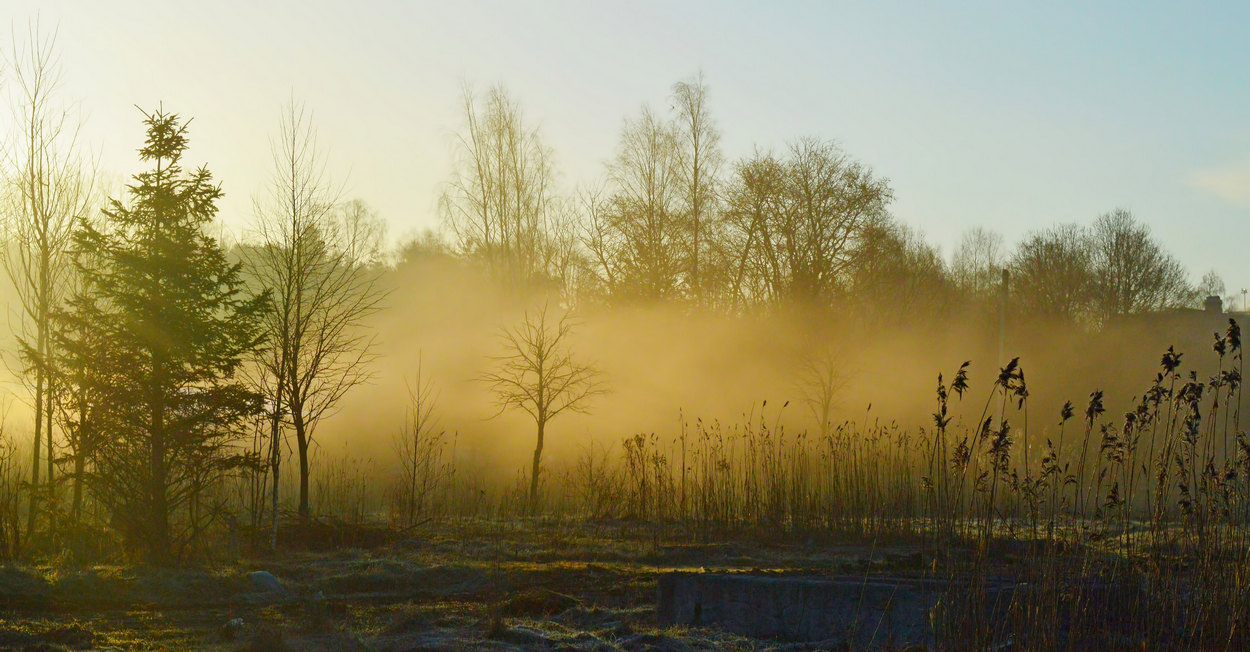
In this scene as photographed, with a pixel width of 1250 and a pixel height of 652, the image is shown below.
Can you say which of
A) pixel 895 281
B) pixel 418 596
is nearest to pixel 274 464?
pixel 418 596

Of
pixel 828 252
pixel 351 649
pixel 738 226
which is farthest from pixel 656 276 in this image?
pixel 351 649

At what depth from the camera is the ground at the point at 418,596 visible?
8.65m

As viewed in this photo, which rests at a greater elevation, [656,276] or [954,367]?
[656,276]

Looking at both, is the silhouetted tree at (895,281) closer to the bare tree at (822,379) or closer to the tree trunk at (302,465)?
the bare tree at (822,379)

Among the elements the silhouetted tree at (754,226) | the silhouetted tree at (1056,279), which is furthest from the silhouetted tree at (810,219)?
the silhouetted tree at (1056,279)

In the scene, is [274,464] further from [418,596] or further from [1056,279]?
[1056,279]

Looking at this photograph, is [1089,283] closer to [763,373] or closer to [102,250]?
[763,373]

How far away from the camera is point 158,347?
489 inches

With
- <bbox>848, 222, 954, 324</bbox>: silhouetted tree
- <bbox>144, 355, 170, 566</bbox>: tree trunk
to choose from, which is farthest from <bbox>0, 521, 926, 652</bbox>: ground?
<bbox>848, 222, 954, 324</bbox>: silhouetted tree

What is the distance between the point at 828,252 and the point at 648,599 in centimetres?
2769

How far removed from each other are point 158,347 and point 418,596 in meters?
4.48

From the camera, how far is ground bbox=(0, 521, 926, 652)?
8648mm

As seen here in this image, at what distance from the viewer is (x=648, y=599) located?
34.8 ft

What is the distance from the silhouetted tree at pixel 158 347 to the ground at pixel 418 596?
103 centimetres
